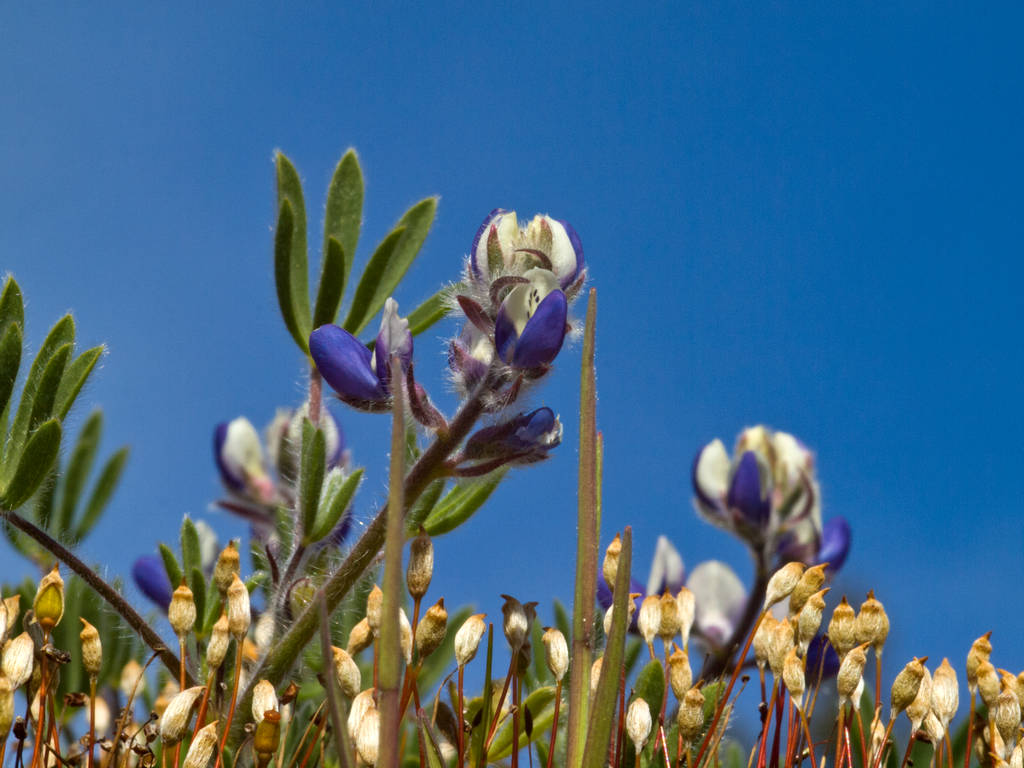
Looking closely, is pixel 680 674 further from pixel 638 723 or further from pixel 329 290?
pixel 329 290

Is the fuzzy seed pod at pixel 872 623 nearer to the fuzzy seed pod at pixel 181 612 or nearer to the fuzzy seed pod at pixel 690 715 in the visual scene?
the fuzzy seed pod at pixel 690 715

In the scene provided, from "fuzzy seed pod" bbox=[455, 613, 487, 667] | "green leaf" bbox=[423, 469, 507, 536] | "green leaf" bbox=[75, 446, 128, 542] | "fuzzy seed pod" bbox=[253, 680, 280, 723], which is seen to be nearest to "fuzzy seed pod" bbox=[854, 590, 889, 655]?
"fuzzy seed pod" bbox=[455, 613, 487, 667]

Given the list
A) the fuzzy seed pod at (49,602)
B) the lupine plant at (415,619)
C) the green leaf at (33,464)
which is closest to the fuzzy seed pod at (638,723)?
the lupine plant at (415,619)

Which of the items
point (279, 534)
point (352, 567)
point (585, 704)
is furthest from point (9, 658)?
point (279, 534)

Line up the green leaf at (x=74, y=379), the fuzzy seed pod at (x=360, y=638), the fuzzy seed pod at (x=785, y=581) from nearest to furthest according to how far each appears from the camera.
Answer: the fuzzy seed pod at (x=360, y=638) → the fuzzy seed pod at (x=785, y=581) → the green leaf at (x=74, y=379)

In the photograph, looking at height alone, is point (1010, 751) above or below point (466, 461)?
below

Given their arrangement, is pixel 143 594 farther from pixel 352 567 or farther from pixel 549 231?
pixel 549 231

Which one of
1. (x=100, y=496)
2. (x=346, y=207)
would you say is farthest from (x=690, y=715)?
(x=100, y=496)
